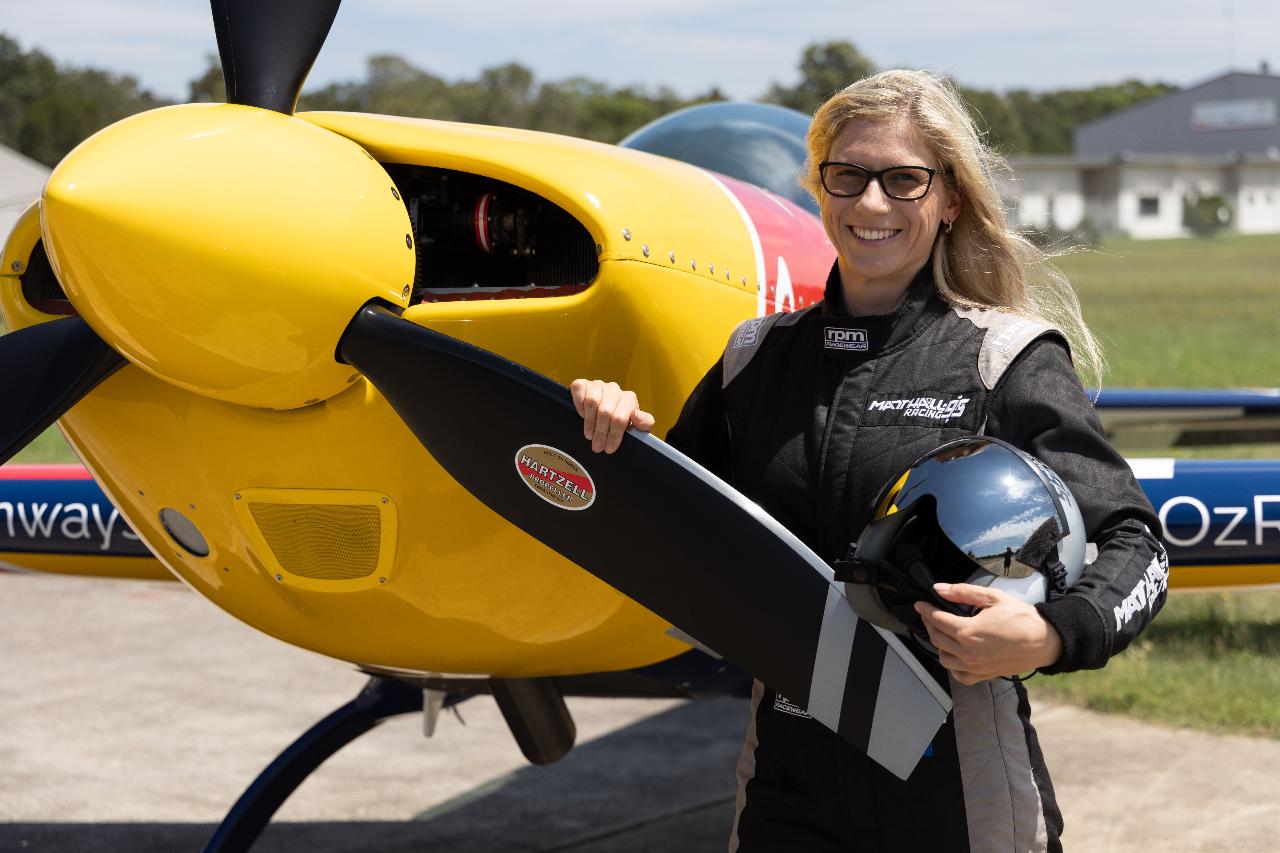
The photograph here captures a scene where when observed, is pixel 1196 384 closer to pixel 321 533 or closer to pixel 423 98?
pixel 321 533

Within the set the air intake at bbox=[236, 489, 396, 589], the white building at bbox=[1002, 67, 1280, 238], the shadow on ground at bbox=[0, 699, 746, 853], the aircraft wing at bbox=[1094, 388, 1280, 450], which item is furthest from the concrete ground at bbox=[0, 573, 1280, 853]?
the white building at bbox=[1002, 67, 1280, 238]

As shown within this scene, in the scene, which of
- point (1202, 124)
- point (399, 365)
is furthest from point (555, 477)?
point (1202, 124)

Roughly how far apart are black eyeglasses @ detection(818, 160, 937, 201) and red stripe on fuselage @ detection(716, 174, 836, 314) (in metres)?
0.86

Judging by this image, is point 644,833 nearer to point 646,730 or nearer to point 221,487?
point 646,730

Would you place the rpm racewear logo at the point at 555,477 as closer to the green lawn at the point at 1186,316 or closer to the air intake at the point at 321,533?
the air intake at the point at 321,533

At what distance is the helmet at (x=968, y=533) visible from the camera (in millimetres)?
1828

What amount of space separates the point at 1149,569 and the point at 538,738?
6.62 ft

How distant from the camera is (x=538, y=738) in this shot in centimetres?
364

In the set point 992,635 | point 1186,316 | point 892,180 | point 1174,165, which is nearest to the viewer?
point 992,635

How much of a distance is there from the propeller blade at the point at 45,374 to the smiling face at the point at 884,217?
1.33 meters

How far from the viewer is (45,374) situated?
2.67 meters

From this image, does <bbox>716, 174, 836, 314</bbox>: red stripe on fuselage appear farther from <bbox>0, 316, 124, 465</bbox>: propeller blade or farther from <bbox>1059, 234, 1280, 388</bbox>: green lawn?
<bbox>0, 316, 124, 465</bbox>: propeller blade

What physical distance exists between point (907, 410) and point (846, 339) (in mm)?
165

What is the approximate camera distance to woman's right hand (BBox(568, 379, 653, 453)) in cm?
228
